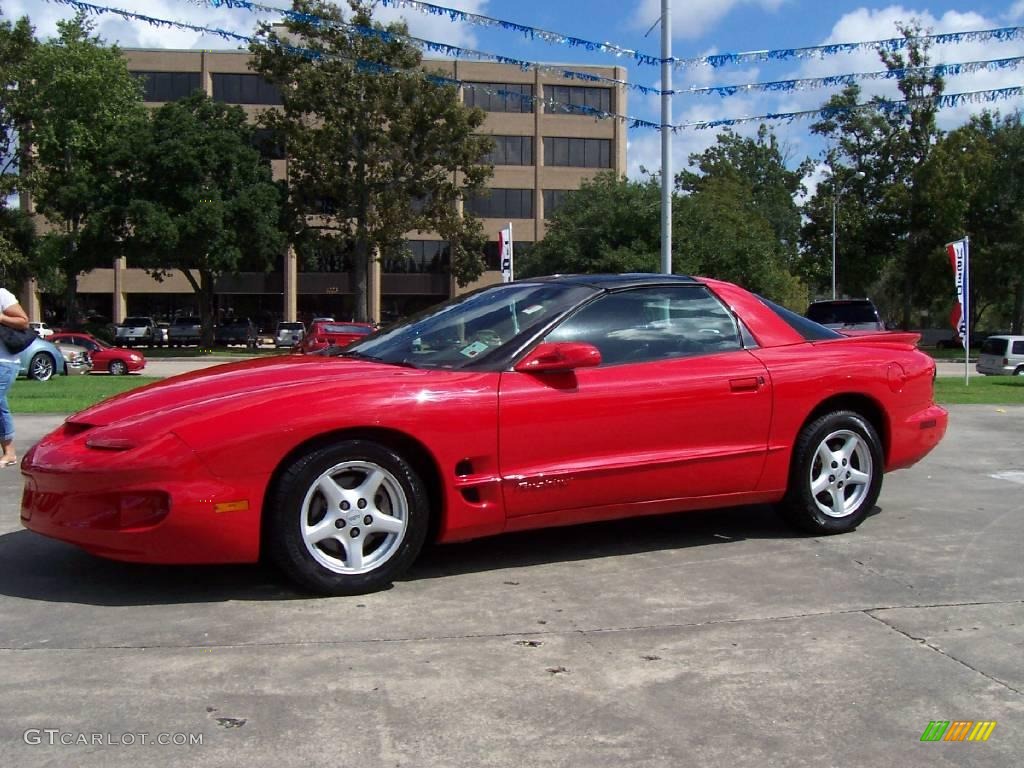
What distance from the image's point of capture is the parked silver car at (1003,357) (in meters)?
31.6

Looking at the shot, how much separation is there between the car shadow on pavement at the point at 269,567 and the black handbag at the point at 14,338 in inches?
102

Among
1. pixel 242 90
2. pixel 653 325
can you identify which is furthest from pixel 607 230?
pixel 653 325

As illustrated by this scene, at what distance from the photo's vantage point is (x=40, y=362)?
71.1 ft

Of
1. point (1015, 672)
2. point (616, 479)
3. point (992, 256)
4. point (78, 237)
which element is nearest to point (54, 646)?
point (616, 479)

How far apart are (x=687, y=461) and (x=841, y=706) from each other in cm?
191

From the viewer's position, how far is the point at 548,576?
4.75m

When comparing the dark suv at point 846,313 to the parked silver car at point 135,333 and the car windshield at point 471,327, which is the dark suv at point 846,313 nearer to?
the car windshield at point 471,327

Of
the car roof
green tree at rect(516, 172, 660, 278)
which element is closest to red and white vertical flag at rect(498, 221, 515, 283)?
the car roof

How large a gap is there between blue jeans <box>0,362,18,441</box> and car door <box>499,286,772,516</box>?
4.84 metres

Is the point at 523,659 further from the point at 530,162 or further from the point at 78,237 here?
the point at 530,162

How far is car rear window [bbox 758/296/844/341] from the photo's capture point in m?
5.68

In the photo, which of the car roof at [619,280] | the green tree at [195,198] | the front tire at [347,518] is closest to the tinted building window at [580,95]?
the green tree at [195,198]

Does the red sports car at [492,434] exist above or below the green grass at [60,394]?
above

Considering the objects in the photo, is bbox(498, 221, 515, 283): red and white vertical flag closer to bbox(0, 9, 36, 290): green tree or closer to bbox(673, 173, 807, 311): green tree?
bbox(673, 173, 807, 311): green tree
